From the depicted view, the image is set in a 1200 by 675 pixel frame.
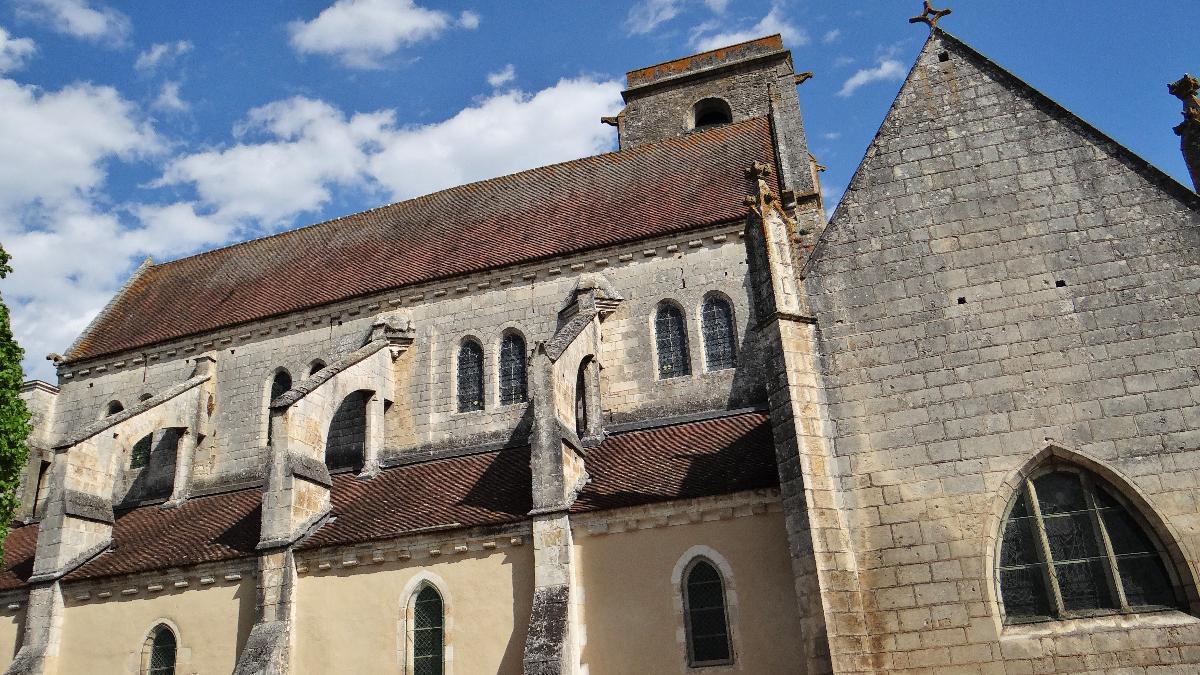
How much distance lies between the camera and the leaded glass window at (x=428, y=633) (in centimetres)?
1312

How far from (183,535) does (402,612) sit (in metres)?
5.16

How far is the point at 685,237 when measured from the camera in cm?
1753

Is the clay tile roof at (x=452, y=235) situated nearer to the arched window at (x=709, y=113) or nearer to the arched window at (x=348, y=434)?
the arched window at (x=348, y=434)

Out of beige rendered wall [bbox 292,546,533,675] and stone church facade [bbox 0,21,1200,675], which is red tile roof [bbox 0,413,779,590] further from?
beige rendered wall [bbox 292,546,533,675]

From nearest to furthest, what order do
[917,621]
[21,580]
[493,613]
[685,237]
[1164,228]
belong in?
[917,621] < [1164,228] < [493,613] < [21,580] < [685,237]

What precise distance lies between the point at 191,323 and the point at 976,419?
17.3 metres

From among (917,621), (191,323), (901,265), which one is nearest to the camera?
(917,621)

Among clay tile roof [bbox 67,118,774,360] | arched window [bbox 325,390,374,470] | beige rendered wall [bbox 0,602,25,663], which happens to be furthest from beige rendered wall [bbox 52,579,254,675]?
clay tile roof [bbox 67,118,774,360]

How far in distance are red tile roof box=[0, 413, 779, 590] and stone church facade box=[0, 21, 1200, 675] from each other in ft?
0.28

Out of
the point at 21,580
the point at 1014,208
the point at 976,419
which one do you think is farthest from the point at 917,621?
the point at 21,580

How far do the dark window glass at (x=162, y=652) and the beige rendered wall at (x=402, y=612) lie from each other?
2.48 m

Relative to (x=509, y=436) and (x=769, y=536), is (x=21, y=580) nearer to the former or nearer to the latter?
(x=509, y=436)

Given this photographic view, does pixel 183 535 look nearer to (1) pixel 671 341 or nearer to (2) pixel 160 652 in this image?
(2) pixel 160 652

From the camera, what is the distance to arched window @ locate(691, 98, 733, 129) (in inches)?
1043
